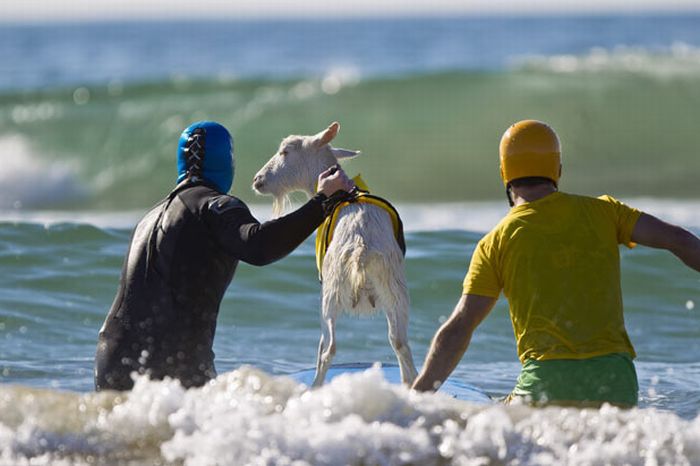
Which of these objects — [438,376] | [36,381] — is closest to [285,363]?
[36,381]

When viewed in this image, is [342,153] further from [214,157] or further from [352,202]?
[214,157]

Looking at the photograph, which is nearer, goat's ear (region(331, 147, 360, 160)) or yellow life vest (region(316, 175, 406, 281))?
yellow life vest (region(316, 175, 406, 281))

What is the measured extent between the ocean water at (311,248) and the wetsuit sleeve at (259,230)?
0.66 m

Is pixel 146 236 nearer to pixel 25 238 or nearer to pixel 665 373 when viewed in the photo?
pixel 665 373

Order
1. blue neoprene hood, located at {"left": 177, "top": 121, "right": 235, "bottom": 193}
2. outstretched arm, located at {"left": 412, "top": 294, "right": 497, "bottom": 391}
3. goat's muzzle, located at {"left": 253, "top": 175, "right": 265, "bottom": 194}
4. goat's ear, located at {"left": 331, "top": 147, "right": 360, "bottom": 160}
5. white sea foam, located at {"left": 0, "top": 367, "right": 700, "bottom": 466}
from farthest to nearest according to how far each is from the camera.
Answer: goat's muzzle, located at {"left": 253, "top": 175, "right": 265, "bottom": 194} < goat's ear, located at {"left": 331, "top": 147, "right": 360, "bottom": 160} < blue neoprene hood, located at {"left": 177, "top": 121, "right": 235, "bottom": 193} < outstretched arm, located at {"left": 412, "top": 294, "right": 497, "bottom": 391} < white sea foam, located at {"left": 0, "top": 367, "right": 700, "bottom": 466}

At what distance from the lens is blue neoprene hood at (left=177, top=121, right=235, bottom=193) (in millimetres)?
6535

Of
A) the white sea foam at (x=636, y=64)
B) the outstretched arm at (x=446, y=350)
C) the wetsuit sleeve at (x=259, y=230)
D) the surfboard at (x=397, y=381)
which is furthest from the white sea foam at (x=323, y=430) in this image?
the white sea foam at (x=636, y=64)

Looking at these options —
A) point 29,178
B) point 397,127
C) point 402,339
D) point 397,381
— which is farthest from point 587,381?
point 397,127

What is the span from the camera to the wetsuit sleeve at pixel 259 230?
597 cm

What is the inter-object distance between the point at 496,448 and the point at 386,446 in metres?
0.43

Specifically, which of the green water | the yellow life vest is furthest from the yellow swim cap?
the green water

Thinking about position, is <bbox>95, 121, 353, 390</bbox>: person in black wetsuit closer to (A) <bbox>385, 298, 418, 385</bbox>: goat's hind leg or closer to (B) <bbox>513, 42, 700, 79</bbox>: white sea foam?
(A) <bbox>385, 298, 418, 385</bbox>: goat's hind leg

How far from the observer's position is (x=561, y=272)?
5.63 meters

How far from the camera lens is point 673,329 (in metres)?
10.7
